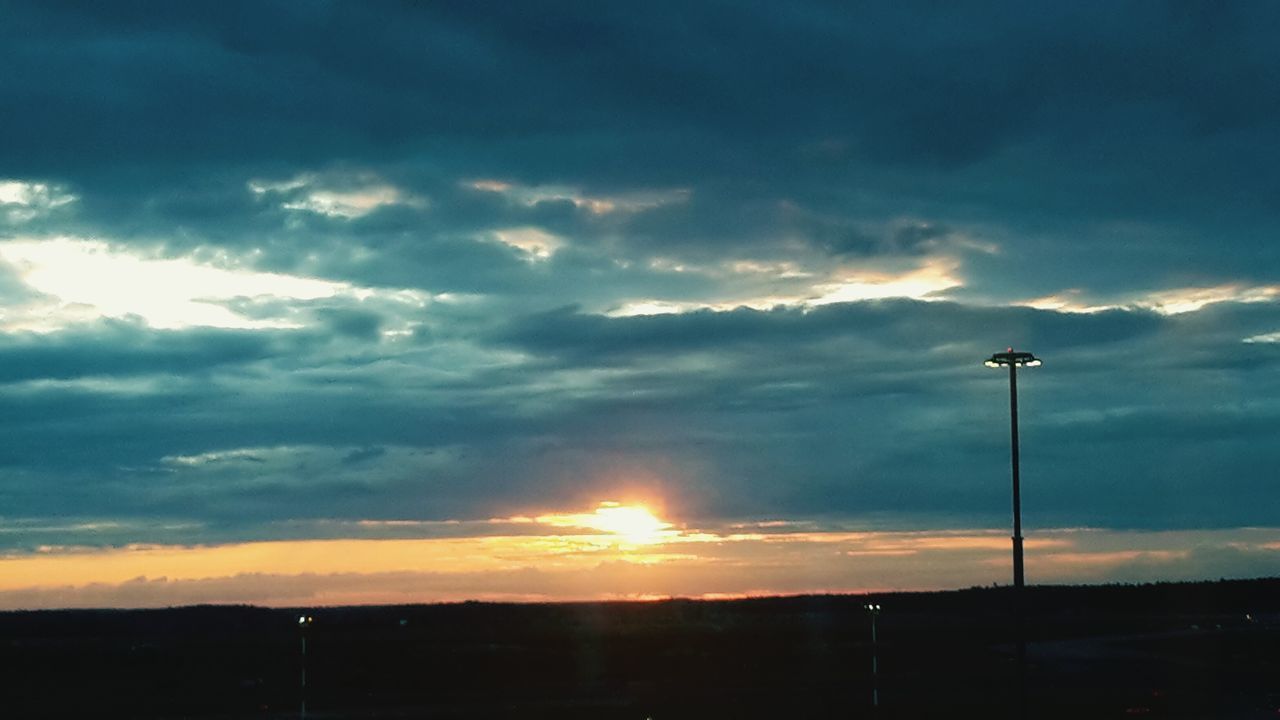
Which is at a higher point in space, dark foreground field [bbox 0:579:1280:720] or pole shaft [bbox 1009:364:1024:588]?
pole shaft [bbox 1009:364:1024:588]

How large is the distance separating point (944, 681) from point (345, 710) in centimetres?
2719

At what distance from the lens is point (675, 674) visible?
66625mm

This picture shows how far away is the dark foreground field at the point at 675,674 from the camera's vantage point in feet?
162

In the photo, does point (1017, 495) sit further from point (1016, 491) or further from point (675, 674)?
point (675, 674)

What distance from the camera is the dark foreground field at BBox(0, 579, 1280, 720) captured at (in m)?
49.4

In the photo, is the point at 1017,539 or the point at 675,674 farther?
the point at 675,674

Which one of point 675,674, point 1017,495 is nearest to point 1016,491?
point 1017,495

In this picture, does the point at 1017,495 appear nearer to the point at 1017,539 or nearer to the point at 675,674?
the point at 1017,539

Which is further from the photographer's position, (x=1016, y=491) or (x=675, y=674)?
(x=675, y=674)

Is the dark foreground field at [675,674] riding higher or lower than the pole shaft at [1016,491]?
lower

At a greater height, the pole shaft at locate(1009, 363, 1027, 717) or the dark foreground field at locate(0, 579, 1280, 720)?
the pole shaft at locate(1009, 363, 1027, 717)

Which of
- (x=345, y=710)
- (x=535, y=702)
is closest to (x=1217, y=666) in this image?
→ (x=535, y=702)

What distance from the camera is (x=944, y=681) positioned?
202ft

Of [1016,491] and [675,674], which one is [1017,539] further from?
[675,674]
